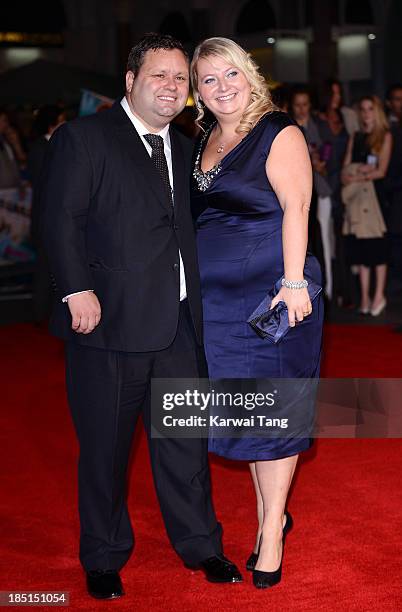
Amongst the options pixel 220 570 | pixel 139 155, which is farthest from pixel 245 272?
pixel 220 570

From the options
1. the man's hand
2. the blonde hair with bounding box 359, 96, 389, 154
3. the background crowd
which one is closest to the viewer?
the man's hand

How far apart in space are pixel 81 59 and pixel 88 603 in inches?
995

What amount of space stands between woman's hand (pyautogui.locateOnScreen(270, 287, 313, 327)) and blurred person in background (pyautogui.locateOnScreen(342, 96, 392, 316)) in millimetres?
5353

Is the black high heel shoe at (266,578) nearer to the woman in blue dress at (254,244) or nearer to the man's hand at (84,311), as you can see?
the woman in blue dress at (254,244)

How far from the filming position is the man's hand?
10.3ft

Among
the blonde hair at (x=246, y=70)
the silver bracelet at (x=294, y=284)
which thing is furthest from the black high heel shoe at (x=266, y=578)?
the blonde hair at (x=246, y=70)

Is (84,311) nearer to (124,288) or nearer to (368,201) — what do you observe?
(124,288)

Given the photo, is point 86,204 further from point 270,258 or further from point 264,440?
point 264,440

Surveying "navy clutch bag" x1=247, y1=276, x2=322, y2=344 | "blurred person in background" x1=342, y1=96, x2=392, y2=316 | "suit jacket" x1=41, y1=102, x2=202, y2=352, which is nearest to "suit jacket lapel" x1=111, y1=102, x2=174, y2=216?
"suit jacket" x1=41, y1=102, x2=202, y2=352

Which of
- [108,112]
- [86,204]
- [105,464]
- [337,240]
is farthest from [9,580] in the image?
[337,240]

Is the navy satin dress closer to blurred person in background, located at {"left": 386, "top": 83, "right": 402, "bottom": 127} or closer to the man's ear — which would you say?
the man's ear

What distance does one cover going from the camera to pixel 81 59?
2720 centimetres

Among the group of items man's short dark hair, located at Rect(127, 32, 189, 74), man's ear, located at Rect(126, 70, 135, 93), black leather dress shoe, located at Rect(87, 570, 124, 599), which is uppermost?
man's short dark hair, located at Rect(127, 32, 189, 74)

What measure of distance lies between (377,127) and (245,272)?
534 centimetres
